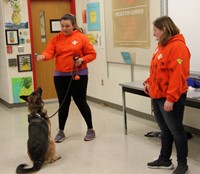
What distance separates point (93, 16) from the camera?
19.9 feet

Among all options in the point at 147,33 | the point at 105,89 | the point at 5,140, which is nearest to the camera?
the point at 5,140

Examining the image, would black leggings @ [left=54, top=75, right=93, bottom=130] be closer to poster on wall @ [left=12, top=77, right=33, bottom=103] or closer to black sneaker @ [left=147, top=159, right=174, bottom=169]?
black sneaker @ [left=147, top=159, right=174, bottom=169]

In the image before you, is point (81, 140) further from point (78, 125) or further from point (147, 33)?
point (147, 33)

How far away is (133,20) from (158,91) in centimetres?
231

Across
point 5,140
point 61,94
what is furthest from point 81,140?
point 5,140

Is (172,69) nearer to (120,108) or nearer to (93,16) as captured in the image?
(120,108)

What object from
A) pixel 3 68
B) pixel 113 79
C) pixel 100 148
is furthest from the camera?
pixel 3 68

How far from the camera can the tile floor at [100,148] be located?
3293 mm

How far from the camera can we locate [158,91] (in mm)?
2811

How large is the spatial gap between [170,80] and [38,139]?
1.39 metres

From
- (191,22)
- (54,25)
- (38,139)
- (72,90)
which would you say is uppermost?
(54,25)

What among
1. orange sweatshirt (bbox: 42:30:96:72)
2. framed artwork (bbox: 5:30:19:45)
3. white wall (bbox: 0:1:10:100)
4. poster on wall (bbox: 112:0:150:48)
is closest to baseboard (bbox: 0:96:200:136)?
white wall (bbox: 0:1:10:100)

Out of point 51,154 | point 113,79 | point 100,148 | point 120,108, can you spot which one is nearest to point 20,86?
point 113,79

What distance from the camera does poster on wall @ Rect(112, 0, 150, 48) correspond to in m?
4.66
